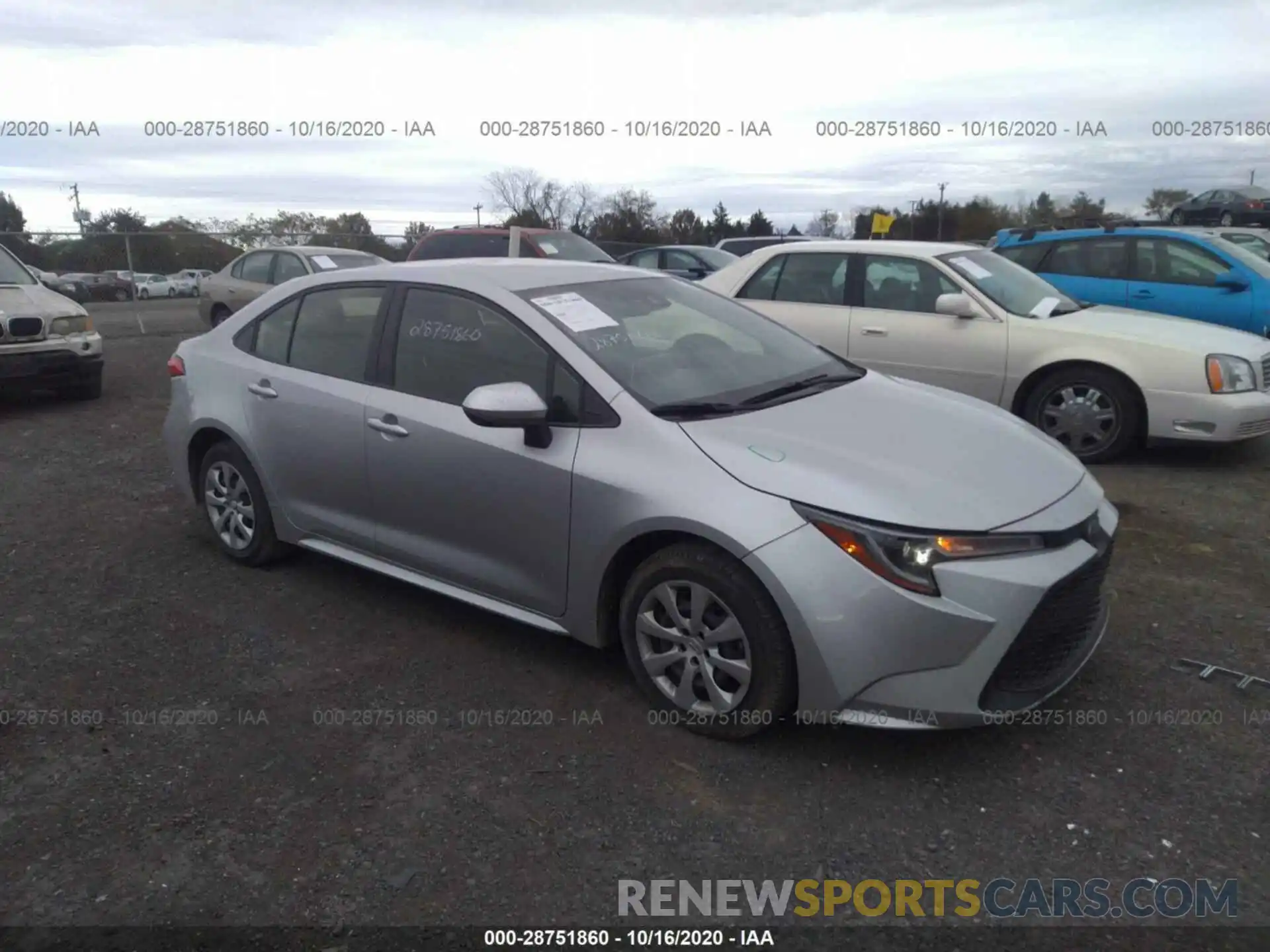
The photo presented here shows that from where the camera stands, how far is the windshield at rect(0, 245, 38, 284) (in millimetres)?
9461

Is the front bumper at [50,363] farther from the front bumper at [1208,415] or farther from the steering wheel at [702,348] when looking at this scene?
the front bumper at [1208,415]

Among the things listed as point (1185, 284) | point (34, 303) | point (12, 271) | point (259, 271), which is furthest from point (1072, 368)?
point (259, 271)

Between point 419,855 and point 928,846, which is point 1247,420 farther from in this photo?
point 419,855

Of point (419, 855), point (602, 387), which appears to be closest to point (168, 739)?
point (419, 855)

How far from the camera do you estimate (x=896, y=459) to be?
3.37 m

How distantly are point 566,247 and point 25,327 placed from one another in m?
6.63

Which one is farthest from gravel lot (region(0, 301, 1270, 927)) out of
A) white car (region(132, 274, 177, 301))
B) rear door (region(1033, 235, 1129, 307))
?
white car (region(132, 274, 177, 301))

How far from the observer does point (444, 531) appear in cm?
402

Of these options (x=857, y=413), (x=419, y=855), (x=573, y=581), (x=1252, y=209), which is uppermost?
(x=1252, y=209)

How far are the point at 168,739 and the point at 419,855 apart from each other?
1241 mm

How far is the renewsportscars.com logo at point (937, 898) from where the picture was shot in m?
2.66

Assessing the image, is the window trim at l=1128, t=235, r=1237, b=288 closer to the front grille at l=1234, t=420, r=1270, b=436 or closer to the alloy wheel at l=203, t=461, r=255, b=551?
the front grille at l=1234, t=420, r=1270, b=436

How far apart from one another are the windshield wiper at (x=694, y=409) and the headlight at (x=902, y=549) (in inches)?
27.9

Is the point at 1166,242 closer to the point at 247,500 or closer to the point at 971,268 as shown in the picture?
the point at 971,268
